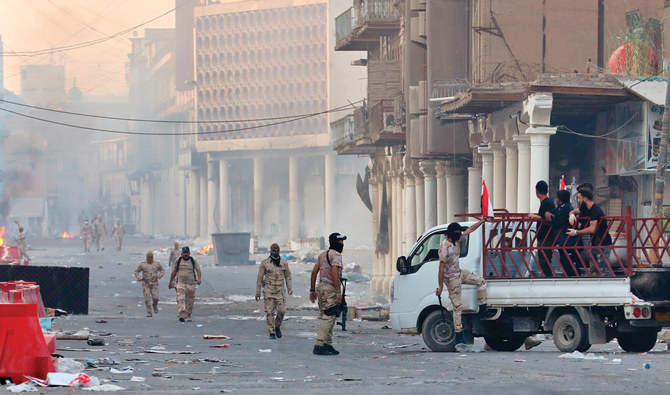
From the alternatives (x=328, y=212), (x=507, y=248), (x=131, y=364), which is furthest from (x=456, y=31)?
(x=328, y=212)

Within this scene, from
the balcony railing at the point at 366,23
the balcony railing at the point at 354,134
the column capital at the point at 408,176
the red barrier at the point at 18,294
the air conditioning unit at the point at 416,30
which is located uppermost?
the balcony railing at the point at 366,23

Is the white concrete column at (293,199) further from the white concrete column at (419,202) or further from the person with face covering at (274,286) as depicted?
the person with face covering at (274,286)

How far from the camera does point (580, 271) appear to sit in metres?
15.7

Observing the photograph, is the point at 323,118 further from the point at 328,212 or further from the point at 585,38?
the point at 585,38

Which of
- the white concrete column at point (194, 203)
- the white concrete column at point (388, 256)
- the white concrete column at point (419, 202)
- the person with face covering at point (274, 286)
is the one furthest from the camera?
the white concrete column at point (194, 203)

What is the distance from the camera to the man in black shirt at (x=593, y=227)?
15.3m

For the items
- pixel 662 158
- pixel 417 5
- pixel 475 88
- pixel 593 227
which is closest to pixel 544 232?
pixel 593 227

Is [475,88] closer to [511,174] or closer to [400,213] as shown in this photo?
[511,174]

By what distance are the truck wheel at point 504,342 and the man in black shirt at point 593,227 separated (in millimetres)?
1985

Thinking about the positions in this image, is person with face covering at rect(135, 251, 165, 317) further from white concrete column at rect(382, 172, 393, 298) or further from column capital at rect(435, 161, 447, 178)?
white concrete column at rect(382, 172, 393, 298)

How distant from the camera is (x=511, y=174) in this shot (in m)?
27.7

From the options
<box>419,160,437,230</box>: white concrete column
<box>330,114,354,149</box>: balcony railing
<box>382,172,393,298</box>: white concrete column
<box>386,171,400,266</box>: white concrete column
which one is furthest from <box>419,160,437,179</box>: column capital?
<box>330,114,354,149</box>: balcony railing

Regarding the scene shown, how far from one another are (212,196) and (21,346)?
97307mm

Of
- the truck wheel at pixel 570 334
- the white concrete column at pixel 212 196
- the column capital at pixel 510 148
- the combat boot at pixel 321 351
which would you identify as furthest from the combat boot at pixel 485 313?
the white concrete column at pixel 212 196
